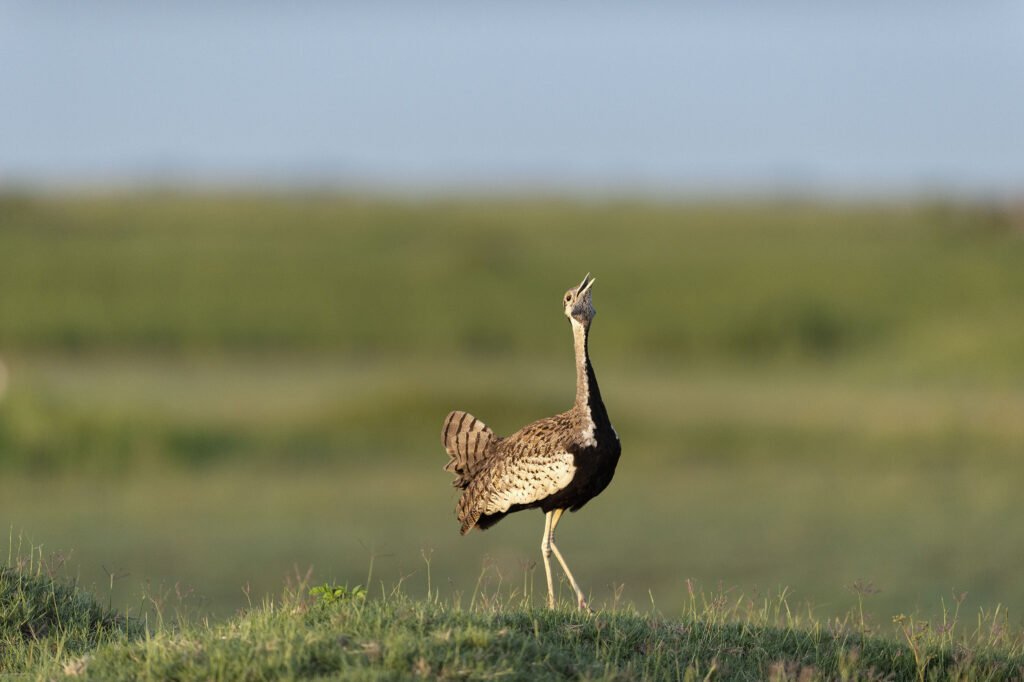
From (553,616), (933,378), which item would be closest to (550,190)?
(933,378)

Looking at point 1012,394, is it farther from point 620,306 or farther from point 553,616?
point 553,616

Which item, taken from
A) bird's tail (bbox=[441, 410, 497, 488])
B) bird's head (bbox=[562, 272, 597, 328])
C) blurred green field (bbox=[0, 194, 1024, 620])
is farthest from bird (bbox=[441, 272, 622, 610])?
blurred green field (bbox=[0, 194, 1024, 620])

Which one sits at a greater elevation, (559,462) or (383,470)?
(559,462)

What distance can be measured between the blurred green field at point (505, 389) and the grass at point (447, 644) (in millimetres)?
1698

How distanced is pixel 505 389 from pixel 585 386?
1962cm

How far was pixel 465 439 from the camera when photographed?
958 centimetres

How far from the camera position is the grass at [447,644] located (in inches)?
306

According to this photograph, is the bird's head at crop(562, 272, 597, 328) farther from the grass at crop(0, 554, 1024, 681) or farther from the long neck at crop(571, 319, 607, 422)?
the grass at crop(0, 554, 1024, 681)

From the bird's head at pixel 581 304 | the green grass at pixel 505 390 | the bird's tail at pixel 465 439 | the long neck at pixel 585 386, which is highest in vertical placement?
the bird's head at pixel 581 304

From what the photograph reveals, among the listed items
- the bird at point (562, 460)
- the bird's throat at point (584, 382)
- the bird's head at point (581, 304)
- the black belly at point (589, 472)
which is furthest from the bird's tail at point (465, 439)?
the bird's head at point (581, 304)

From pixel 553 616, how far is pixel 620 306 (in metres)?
38.4

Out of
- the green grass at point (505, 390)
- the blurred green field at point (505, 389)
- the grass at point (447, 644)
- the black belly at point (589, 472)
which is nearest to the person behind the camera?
the grass at point (447, 644)

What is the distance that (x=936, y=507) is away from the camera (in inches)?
827

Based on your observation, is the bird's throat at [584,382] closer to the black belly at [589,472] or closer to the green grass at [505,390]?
the black belly at [589,472]
